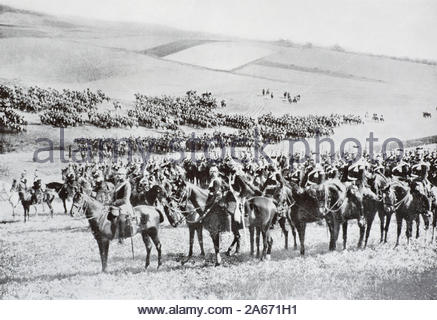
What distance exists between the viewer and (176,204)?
8719 mm

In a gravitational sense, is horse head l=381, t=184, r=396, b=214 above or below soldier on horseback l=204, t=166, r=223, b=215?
below

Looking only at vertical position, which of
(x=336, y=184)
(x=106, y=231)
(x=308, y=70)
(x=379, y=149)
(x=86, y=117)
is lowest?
(x=106, y=231)

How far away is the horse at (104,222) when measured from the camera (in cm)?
751

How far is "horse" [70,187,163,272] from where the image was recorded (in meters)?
7.51

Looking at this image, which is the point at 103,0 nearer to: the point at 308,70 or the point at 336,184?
the point at 308,70

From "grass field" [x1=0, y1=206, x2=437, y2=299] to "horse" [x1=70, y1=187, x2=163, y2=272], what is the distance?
0.42 meters

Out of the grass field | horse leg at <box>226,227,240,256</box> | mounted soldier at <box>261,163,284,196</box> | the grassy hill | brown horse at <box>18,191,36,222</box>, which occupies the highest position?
the grassy hill

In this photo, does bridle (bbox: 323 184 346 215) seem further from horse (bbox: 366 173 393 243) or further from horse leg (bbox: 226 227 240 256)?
horse leg (bbox: 226 227 240 256)

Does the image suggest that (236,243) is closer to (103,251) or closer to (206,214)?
(206,214)

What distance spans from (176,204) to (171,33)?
380 centimetres

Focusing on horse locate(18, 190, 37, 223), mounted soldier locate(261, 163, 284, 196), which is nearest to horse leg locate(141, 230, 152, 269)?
mounted soldier locate(261, 163, 284, 196)

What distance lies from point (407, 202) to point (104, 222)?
20.6ft

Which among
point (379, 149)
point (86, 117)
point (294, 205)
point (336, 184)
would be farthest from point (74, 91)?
point (379, 149)

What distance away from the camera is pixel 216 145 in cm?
1107
